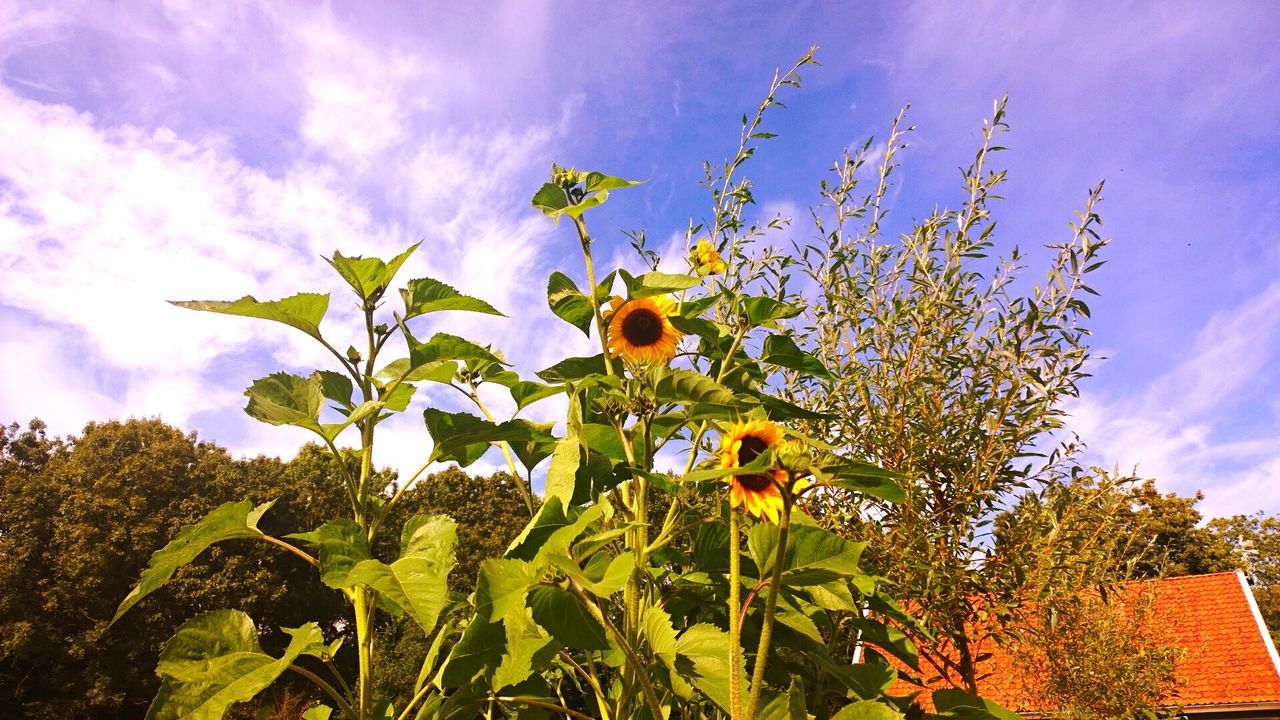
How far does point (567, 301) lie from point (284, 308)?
608mm

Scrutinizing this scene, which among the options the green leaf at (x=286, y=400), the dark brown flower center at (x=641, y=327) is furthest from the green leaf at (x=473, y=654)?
the dark brown flower center at (x=641, y=327)

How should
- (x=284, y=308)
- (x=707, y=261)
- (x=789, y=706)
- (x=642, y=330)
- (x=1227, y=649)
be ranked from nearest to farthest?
(x=789, y=706) < (x=284, y=308) < (x=642, y=330) < (x=707, y=261) < (x=1227, y=649)

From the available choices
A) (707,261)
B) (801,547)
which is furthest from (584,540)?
(707,261)

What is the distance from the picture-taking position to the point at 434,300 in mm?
1668

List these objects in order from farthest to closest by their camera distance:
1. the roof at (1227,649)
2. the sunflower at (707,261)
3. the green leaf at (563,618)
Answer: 1. the roof at (1227,649)
2. the sunflower at (707,261)
3. the green leaf at (563,618)

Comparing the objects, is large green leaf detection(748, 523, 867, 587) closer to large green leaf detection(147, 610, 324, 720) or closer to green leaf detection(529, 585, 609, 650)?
green leaf detection(529, 585, 609, 650)

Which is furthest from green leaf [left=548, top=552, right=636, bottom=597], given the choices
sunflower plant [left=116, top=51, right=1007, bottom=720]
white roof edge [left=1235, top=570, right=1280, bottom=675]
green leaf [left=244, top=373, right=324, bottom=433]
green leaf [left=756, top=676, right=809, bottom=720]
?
white roof edge [left=1235, top=570, right=1280, bottom=675]

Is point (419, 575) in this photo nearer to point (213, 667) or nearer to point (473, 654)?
point (473, 654)

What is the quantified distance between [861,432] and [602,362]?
4.66 ft

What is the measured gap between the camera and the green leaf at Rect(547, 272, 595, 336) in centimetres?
171

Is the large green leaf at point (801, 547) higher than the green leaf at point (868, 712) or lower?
higher

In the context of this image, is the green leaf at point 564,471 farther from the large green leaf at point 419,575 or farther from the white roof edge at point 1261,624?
the white roof edge at point 1261,624

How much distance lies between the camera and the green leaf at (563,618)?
138 centimetres

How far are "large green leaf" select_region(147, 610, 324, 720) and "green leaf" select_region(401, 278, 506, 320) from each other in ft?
2.29
